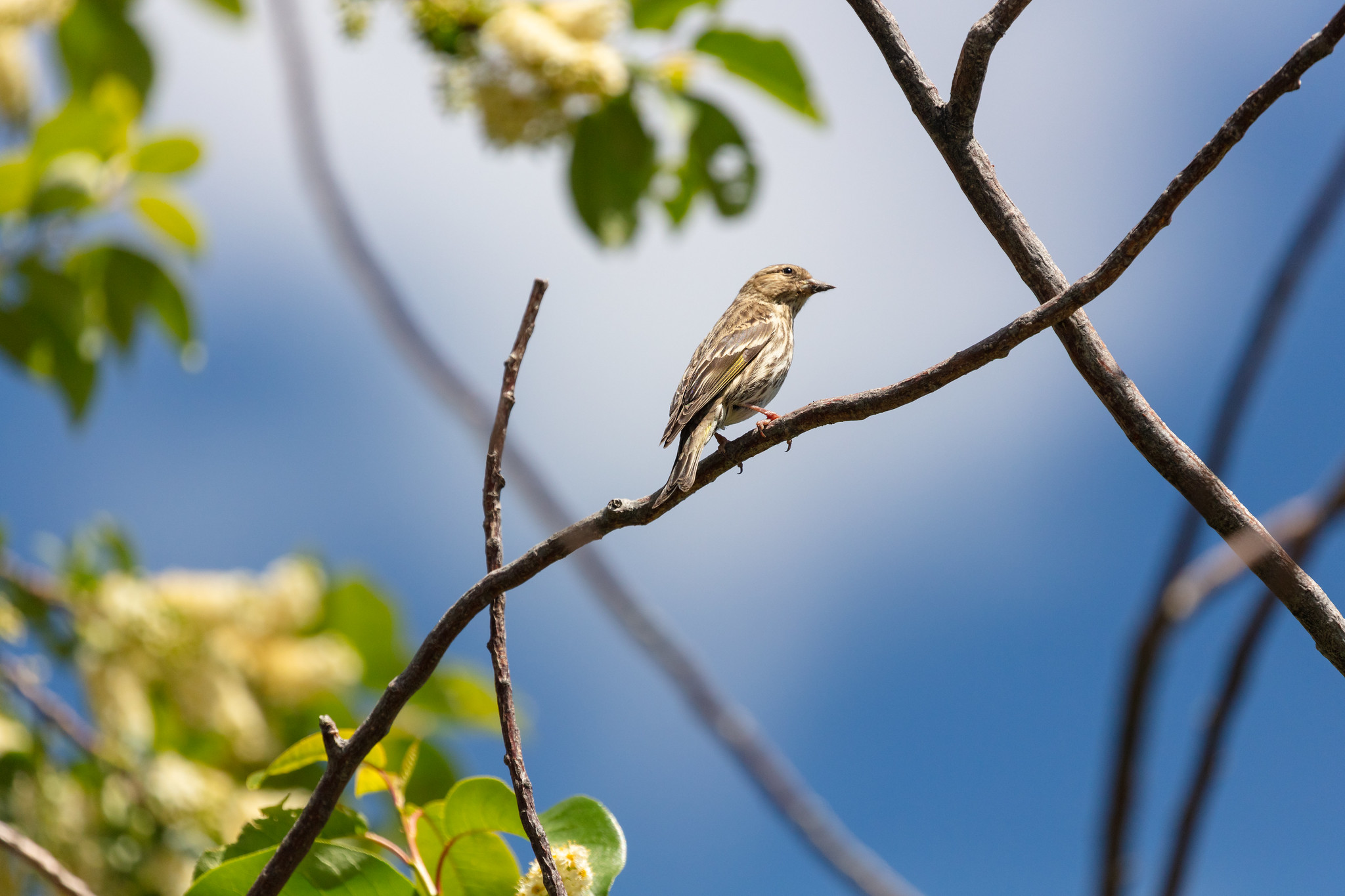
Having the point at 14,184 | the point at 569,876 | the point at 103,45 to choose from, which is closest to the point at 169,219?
the point at 14,184

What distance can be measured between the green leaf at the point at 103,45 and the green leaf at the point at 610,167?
88.6 inches

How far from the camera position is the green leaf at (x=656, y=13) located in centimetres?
525

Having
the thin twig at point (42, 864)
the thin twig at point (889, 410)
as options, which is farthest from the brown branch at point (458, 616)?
the thin twig at point (42, 864)

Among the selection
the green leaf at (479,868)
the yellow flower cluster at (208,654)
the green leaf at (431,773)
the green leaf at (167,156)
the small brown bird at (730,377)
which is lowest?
the green leaf at (479,868)

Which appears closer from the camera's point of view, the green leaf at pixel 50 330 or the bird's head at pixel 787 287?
the green leaf at pixel 50 330

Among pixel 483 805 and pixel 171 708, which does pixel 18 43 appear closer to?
pixel 171 708

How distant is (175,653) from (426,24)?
130 inches

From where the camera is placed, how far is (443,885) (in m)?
2.56

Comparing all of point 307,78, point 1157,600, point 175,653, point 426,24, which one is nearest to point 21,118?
point 426,24

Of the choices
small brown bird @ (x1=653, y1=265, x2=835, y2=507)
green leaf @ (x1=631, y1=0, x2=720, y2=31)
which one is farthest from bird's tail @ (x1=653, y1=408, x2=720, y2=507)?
green leaf @ (x1=631, y1=0, x2=720, y2=31)

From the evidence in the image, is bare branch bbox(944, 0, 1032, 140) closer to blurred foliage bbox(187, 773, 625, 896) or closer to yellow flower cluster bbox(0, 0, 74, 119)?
blurred foliage bbox(187, 773, 625, 896)

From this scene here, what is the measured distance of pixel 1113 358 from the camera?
6.06ft

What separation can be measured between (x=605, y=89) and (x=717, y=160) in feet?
2.13

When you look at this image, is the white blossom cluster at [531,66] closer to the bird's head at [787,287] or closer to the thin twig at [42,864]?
the bird's head at [787,287]
